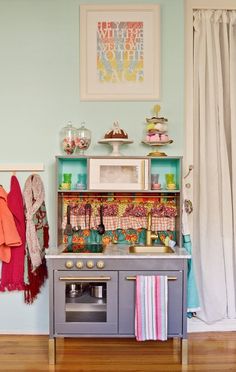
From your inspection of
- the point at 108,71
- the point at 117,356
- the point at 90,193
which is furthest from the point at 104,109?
the point at 117,356

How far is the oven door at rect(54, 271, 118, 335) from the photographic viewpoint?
236cm

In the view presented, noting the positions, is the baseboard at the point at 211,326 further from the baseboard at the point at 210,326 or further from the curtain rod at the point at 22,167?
the curtain rod at the point at 22,167

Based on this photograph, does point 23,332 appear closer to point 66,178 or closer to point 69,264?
point 69,264

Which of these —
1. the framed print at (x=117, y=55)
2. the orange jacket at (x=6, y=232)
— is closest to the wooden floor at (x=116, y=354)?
the orange jacket at (x=6, y=232)

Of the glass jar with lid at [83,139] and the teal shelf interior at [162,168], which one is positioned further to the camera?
the teal shelf interior at [162,168]

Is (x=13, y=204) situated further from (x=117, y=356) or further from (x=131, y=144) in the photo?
(x=117, y=356)

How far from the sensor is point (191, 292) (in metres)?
2.66

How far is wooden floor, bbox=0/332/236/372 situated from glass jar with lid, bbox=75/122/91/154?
1477 millimetres

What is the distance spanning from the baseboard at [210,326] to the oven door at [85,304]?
858 mm

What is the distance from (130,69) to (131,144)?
0.59m

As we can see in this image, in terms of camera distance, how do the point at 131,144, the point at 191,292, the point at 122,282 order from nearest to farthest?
the point at 122,282 → the point at 191,292 → the point at 131,144

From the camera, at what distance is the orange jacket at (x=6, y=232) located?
8.64 feet

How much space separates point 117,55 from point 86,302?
6.14ft

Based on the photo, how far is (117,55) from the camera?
2805mm
